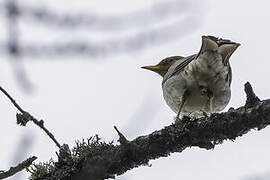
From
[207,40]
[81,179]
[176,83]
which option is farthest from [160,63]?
[81,179]

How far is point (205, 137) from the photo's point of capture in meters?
2.98

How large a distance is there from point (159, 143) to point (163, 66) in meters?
4.52

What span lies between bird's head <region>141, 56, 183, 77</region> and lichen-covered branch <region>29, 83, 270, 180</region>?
4.30m

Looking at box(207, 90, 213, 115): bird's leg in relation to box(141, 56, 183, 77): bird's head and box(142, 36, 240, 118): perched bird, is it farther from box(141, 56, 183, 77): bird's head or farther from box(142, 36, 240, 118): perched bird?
box(141, 56, 183, 77): bird's head

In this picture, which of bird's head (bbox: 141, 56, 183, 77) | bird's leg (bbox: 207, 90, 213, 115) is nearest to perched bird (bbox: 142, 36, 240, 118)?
bird's leg (bbox: 207, 90, 213, 115)

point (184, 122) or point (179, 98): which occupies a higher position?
point (179, 98)

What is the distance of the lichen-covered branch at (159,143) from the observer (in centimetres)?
280

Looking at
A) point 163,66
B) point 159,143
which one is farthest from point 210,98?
point 163,66

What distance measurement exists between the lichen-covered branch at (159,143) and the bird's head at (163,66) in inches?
169

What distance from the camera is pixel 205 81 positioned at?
4.97 meters

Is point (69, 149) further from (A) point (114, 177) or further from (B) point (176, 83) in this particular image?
(B) point (176, 83)

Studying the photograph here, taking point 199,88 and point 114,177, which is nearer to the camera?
point 114,177

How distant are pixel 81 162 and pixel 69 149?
153 millimetres

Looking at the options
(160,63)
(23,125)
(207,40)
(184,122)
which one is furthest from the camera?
(160,63)
